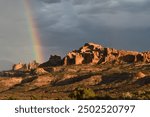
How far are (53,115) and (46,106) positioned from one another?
23.9 inches

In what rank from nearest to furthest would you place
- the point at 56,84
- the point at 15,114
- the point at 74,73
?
the point at 15,114 < the point at 56,84 < the point at 74,73

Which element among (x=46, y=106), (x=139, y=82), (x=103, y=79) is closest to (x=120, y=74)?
(x=103, y=79)

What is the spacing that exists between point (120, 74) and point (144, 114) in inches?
5615

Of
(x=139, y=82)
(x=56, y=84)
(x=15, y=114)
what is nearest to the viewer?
(x=15, y=114)

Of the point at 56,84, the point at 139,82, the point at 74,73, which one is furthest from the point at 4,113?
the point at 74,73

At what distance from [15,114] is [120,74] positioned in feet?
467

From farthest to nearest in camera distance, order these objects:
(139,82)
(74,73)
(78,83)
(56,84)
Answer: (74,73)
(56,84)
(78,83)
(139,82)

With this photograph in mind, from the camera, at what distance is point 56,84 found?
16900cm

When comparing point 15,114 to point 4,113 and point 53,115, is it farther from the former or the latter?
point 53,115

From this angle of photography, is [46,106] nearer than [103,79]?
Yes

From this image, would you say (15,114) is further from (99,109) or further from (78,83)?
(78,83)

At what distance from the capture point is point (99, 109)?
48.1ft

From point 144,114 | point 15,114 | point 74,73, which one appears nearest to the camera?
point 144,114

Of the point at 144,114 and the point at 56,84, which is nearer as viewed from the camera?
the point at 144,114
